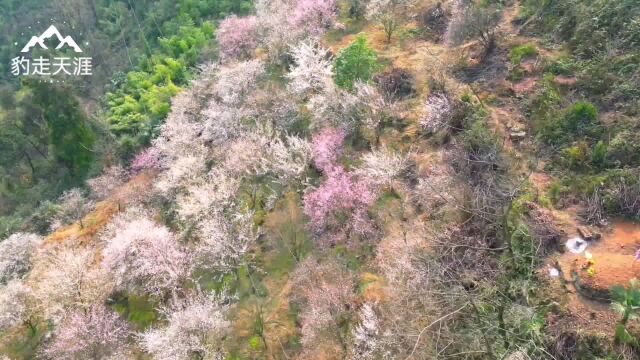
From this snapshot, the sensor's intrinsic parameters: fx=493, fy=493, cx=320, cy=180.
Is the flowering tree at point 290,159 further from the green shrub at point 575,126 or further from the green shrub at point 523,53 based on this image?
the green shrub at point 575,126

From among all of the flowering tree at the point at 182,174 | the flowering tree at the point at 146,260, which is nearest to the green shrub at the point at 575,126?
the flowering tree at the point at 146,260

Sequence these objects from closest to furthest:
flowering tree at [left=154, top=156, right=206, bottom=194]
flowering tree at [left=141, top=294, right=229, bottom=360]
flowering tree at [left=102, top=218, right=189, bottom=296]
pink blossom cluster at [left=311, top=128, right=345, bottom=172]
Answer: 1. flowering tree at [left=141, top=294, right=229, bottom=360]
2. flowering tree at [left=102, top=218, right=189, bottom=296]
3. pink blossom cluster at [left=311, top=128, right=345, bottom=172]
4. flowering tree at [left=154, top=156, right=206, bottom=194]

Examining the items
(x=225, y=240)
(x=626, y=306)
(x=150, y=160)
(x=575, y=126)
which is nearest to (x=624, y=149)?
(x=575, y=126)

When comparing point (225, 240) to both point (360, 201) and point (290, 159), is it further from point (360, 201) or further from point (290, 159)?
point (360, 201)

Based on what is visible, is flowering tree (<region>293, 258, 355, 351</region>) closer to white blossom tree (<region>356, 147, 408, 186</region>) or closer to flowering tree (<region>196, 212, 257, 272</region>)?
flowering tree (<region>196, 212, 257, 272</region>)

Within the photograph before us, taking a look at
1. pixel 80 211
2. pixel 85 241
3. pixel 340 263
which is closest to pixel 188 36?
pixel 80 211

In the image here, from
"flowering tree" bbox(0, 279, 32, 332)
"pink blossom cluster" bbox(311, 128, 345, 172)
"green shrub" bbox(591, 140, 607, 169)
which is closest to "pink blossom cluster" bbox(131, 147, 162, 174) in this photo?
"flowering tree" bbox(0, 279, 32, 332)

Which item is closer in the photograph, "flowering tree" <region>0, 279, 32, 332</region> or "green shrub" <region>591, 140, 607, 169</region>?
"green shrub" <region>591, 140, 607, 169</region>
